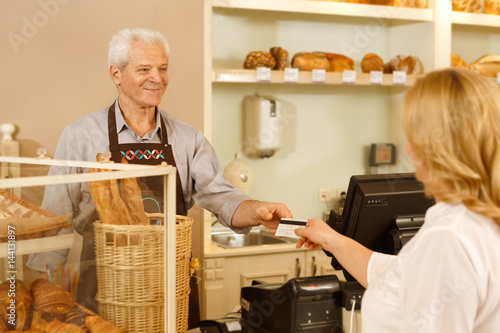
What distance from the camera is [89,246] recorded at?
100cm

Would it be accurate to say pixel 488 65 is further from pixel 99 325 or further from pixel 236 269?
pixel 99 325

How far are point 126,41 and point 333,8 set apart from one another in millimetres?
1476

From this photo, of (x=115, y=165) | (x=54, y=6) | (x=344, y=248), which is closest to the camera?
(x=115, y=165)

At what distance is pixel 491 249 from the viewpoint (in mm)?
833

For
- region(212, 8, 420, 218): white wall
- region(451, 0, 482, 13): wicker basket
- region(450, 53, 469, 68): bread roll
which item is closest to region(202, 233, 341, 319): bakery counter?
region(212, 8, 420, 218): white wall

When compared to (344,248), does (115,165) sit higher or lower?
higher

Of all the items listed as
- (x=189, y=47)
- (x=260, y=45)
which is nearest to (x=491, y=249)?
(x=189, y=47)

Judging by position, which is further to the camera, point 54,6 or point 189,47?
point 189,47

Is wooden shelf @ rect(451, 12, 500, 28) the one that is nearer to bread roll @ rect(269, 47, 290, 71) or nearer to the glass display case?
bread roll @ rect(269, 47, 290, 71)

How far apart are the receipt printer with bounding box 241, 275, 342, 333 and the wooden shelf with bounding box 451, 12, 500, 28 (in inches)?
95.9

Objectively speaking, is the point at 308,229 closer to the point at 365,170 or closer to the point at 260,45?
the point at 260,45

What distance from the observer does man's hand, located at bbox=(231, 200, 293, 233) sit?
1799mm

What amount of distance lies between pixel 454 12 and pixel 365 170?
1164 mm

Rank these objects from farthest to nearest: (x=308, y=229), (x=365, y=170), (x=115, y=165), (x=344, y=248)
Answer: (x=365, y=170), (x=308, y=229), (x=344, y=248), (x=115, y=165)
